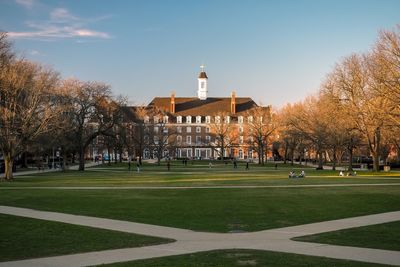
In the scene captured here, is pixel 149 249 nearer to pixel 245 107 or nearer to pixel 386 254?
pixel 386 254

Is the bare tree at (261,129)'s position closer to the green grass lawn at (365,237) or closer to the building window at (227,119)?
the building window at (227,119)

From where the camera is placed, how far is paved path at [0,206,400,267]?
1114 cm

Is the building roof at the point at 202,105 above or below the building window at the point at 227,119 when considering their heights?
above

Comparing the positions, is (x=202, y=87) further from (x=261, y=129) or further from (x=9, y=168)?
(x=9, y=168)

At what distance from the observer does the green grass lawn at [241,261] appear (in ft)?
34.2

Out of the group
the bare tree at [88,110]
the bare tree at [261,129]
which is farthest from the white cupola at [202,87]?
the bare tree at [88,110]

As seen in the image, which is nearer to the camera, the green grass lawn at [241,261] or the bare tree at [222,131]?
the green grass lawn at [241,261]

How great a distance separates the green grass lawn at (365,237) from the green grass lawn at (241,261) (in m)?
2.39

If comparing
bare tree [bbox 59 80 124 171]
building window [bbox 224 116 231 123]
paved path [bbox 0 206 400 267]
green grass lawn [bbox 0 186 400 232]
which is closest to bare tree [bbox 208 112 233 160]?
building window [bbox 224 116 231 123]

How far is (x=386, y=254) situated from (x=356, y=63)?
159 feet

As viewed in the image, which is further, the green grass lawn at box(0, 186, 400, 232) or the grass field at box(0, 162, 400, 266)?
the green grass lawn at box(0, 186, 400, 232)

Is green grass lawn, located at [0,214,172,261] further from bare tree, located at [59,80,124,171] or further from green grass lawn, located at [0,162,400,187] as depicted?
bare tree, located at [59,80,124,171]

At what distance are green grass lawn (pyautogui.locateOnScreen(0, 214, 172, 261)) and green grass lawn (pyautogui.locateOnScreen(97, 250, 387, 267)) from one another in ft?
7.21

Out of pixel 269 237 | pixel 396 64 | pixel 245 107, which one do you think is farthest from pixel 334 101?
pixel 245 107
